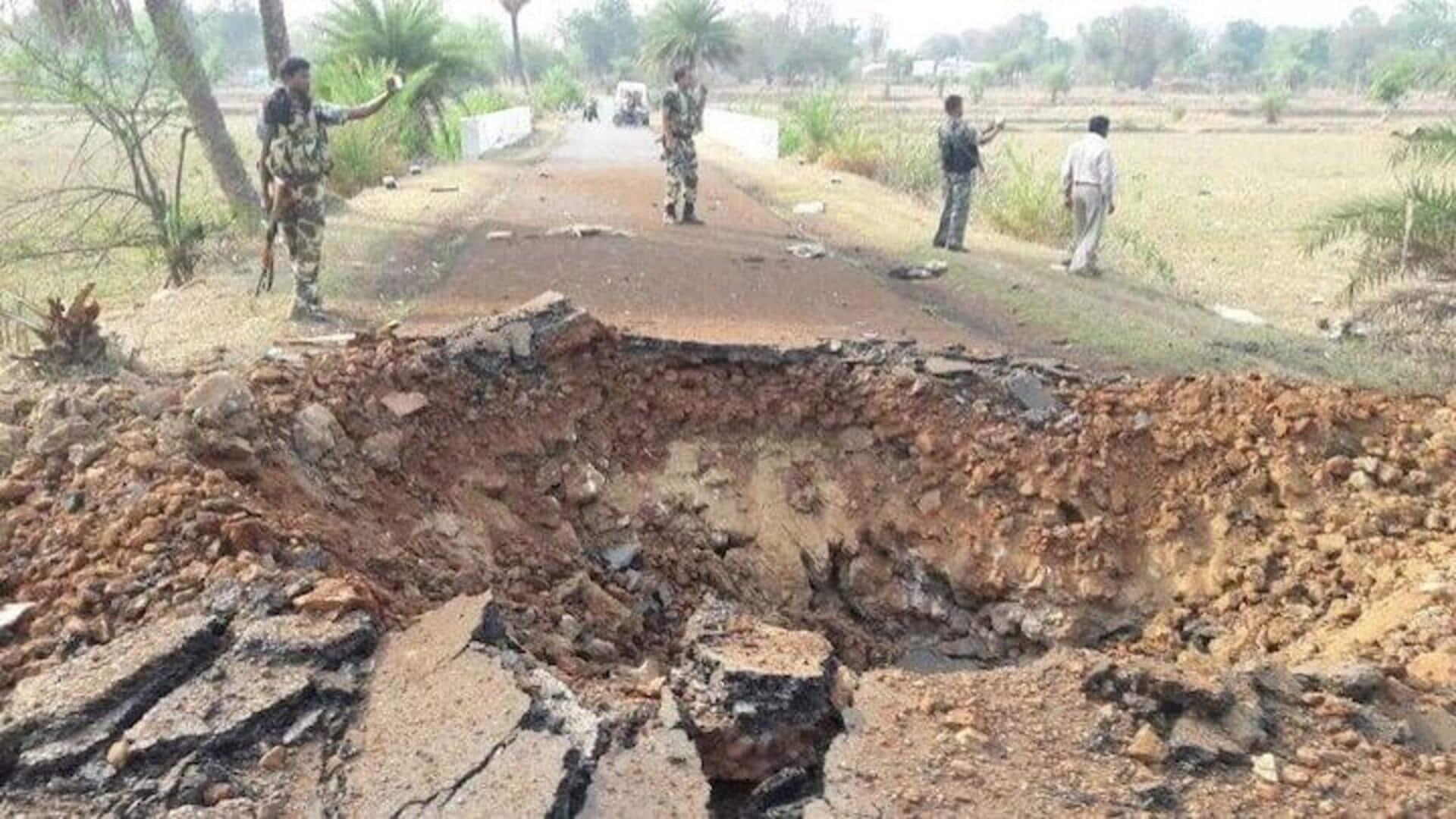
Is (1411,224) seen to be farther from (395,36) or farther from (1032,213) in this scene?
(395,36)

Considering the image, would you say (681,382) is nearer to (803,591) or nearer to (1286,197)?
(803,591)

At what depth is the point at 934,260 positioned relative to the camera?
10055mm

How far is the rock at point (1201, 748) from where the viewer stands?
3436mm

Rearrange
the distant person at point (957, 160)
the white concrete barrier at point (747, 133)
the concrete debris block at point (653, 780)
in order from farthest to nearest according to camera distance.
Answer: the white concrete barrier at point (747, 133) < the distant person at point (957, 160) < the concrete debris block at point (653, 780)

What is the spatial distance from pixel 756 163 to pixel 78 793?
18.9 metres

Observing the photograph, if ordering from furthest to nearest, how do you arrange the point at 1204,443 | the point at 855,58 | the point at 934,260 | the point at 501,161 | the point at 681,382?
the point at 855,58
the point at 501,161
the point at 934,260
the point at 681,382
the point at 1204,443

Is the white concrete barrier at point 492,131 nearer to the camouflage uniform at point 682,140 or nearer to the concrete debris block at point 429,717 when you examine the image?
the camouflage uniform at point 682,140

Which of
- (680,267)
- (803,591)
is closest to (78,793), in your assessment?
(803,591)

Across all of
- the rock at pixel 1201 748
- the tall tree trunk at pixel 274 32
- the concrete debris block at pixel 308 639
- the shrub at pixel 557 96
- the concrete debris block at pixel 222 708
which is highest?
the tall tree trunk at pixel 274 32

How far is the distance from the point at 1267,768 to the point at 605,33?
74124mm

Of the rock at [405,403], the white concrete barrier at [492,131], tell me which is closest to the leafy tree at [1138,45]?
the white concrete barrier at [492,131]

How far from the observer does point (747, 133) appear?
24828mm

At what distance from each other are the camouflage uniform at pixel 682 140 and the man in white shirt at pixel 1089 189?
3.44 metres

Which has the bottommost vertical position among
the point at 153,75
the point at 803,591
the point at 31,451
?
the point at 803,591
